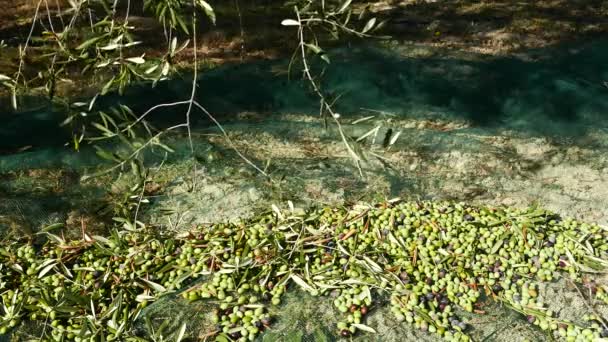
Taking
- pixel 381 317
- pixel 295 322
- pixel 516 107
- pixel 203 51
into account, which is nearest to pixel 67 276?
pixel 295 322

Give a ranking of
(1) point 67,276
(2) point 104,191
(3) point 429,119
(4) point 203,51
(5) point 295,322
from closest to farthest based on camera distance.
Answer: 1. (5) point 295,322
2. (1) point 67,276
3. (2) point 104,191
4. (3) point 429,119
5. (4) point 203,51

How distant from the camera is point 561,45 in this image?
15.5 ft

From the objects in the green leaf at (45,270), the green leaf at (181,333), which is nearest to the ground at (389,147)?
the green leaf at (181,333)

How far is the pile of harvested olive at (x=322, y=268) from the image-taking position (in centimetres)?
255

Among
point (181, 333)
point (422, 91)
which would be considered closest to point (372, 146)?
point (422, 91)

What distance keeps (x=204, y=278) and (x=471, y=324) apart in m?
1.30

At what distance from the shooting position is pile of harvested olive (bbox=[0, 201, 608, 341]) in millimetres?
2547

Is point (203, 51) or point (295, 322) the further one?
point (203, 51)

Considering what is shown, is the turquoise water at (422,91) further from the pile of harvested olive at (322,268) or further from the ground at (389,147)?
the pile of harvested olive at (322,268)

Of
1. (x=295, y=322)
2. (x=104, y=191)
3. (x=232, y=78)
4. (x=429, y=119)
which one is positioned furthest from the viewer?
(x=232, y=78)

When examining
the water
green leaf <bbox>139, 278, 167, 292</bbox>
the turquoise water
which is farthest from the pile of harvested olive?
the turquoise water

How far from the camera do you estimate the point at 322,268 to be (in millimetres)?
2770

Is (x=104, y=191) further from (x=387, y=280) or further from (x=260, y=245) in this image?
(x=387, y=280)

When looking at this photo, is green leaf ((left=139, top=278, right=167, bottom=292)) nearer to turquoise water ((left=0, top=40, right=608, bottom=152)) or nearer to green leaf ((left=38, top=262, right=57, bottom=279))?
green leaf ((left=38, top=262, right=57, bottom=279))
